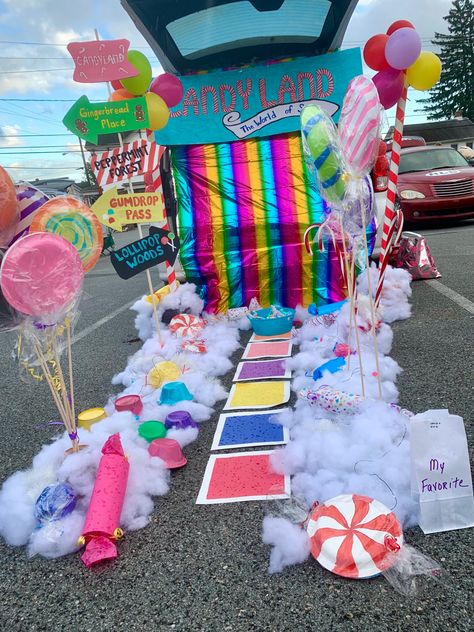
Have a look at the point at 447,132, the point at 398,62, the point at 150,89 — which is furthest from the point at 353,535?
the point at 447,132

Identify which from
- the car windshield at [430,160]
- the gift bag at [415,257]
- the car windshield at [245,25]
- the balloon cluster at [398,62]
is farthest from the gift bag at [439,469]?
the car windshield at [430,160]

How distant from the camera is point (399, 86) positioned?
3035mm

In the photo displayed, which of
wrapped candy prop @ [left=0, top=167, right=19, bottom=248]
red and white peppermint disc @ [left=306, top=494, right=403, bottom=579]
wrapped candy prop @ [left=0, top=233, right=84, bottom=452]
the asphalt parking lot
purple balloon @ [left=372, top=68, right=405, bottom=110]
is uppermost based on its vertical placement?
purple balloon @ [left=372, top=68, right=405, bottom=110]

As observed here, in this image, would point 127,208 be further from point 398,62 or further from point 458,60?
point 458,60

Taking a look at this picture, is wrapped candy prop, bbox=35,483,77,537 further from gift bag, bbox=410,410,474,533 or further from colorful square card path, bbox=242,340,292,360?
colorful square card path, bbox=242,340,292,360

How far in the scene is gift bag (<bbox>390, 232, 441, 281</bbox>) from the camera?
539 cm

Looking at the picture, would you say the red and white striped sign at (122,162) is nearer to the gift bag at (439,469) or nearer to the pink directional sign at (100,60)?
the pink directional sign at (100,60)

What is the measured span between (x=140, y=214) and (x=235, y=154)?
171 cm

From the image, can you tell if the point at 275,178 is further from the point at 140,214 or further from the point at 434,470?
the point at 434,470

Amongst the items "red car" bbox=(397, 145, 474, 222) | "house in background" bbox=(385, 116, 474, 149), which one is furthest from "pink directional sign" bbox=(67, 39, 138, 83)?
"house in background" bbox=(385, 116, 474, 149)

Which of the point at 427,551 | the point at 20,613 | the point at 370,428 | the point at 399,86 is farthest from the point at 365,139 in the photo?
the point at 20,613

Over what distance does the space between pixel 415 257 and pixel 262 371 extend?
2822 millimetres

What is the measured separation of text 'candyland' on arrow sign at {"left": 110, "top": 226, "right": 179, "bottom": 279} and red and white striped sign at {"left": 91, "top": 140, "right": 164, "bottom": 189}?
51cm

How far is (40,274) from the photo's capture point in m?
2.04
